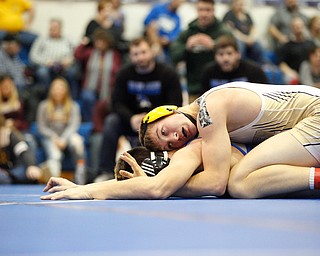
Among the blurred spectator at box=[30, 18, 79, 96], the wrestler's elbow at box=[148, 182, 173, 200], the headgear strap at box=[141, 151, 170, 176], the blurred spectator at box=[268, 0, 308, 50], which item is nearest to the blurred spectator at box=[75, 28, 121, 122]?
the blurred spectator at box=[30, 18, 79, 96]

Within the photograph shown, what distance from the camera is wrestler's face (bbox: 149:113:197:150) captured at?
3.89 metres

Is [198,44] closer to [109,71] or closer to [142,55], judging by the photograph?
[142,55]

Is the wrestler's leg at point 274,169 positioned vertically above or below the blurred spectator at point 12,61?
below

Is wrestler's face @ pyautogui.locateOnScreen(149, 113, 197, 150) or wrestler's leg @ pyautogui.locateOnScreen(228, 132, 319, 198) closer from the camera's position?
wrestler's leg @ pyautogui.locateOnScreen(228, 132, 319, 198)

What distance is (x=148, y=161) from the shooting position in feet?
12.7

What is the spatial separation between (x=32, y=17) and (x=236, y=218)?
25.5 feet

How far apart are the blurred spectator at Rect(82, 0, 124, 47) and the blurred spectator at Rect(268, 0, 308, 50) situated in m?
2.14

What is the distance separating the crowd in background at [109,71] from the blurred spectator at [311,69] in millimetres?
15

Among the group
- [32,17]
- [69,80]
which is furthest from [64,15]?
[69,80]

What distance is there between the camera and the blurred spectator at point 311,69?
26.5 feet

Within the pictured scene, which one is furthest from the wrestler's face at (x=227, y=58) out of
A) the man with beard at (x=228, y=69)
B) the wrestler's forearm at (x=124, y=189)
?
the wrestler's forearm at (x=124, y=189)

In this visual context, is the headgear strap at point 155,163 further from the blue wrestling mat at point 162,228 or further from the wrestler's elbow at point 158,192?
the blue wrestling mat at point 162,228

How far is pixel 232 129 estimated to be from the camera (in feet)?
12.6

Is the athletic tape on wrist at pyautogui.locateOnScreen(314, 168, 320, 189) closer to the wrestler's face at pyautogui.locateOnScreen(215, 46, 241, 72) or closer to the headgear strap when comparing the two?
the headgear strap
